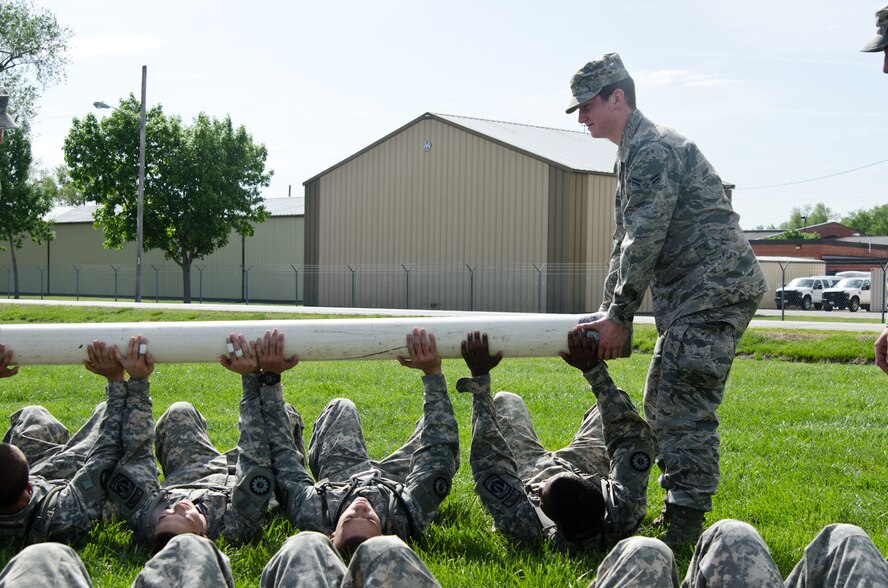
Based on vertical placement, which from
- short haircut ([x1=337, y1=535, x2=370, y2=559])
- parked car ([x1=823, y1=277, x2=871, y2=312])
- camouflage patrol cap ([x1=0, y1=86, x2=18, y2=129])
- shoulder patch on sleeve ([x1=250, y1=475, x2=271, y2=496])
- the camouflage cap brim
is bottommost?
short haircut ([x1=337, y1=535, x2=370, y2=559])

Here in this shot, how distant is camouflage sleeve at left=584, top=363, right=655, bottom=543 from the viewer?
500 cm

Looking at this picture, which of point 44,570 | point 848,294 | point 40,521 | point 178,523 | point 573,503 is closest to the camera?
point 44,570

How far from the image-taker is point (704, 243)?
511cm

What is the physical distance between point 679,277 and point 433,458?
1.72m

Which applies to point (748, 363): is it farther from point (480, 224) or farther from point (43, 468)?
point (480, 224)

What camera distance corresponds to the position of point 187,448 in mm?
5938

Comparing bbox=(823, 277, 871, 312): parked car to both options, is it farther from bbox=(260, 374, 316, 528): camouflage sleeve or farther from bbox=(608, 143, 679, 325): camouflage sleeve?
bbox=(260, 374, 316, 528): camouflage sleeve

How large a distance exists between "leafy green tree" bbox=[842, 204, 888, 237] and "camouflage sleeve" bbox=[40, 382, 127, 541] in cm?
13484

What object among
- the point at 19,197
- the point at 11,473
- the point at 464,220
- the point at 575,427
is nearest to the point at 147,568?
the point at 11,473

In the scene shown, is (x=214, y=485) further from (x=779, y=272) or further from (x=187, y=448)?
(x=779, y=272)

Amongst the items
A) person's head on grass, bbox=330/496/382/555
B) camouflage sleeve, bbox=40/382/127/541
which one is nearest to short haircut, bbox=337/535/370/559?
person's head on grass, bbox=330/496/382/555

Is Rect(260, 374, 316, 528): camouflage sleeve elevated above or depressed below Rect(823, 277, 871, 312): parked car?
below

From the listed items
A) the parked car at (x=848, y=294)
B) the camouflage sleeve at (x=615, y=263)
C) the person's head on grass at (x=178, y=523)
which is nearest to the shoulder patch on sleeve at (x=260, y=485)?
the person's head on grass at (x=178, y=523)

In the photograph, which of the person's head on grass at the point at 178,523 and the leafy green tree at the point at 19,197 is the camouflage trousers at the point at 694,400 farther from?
the leafy green tree at the point at 19,197
